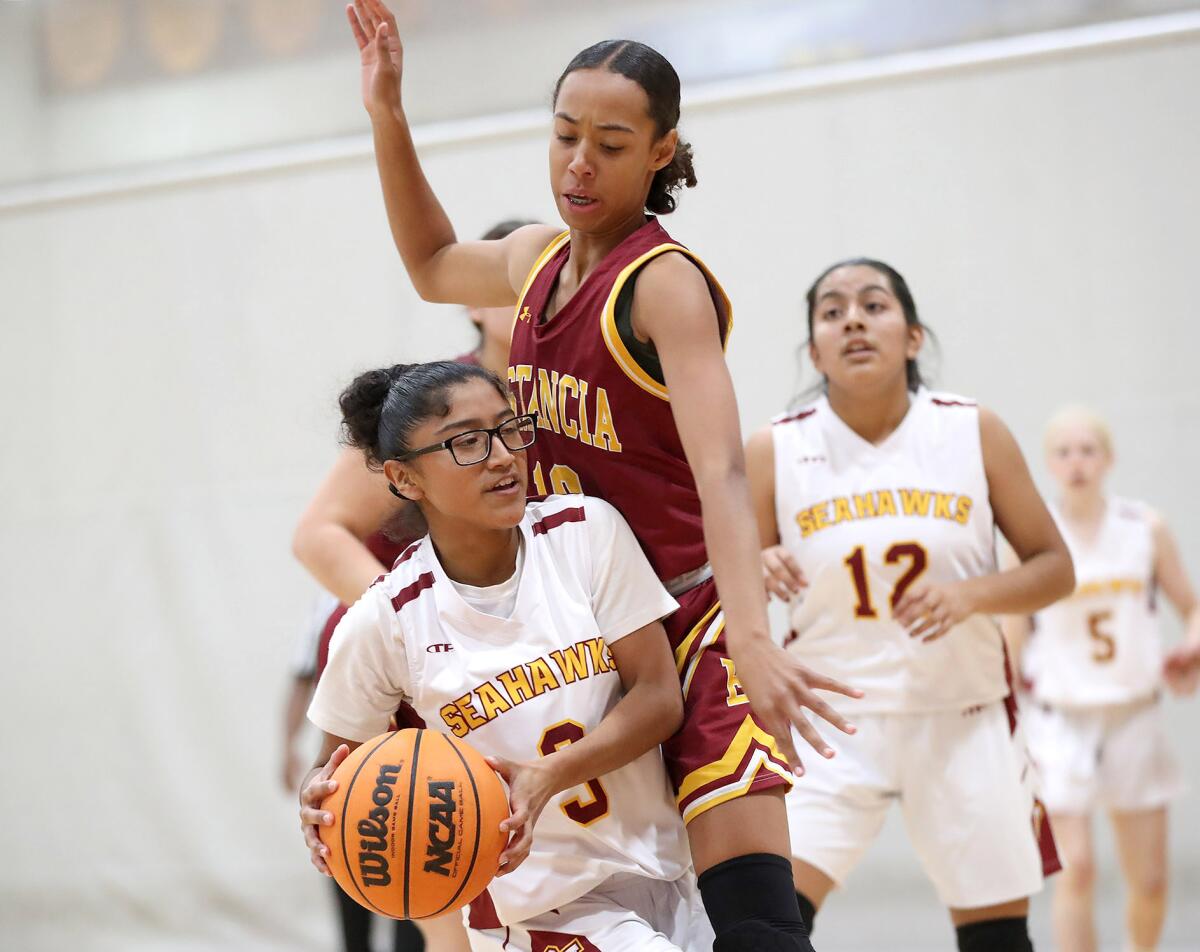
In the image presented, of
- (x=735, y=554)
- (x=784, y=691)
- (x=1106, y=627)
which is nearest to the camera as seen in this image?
(x=784, y=691)

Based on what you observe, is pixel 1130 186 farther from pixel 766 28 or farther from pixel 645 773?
pixel 645 773

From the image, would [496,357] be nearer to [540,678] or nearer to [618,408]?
[618,408]

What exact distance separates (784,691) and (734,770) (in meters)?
0.37

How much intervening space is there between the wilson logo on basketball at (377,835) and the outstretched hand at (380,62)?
1.26m

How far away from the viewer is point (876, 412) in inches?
140

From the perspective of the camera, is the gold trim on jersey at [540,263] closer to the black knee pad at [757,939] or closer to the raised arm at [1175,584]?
the black knee pad at [757,939]

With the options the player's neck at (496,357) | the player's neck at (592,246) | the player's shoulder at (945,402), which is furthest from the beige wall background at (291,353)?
the player's neck at (592,246)

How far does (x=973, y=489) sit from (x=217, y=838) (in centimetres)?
422

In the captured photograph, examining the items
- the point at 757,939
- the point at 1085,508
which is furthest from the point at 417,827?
the point at 1085,508

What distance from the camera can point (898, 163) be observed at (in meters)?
5.88

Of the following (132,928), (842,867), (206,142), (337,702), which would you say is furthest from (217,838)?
(337,702)

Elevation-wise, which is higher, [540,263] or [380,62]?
[380,62]

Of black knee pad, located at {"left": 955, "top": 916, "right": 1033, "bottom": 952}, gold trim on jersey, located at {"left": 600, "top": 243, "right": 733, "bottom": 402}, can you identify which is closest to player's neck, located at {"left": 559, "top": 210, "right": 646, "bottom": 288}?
gold trim on jersey, located at {"left": 600, "top": 243, "right": 733, "bottom": 402}

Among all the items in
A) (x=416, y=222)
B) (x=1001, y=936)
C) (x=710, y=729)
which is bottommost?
(x=1001, y=936)
